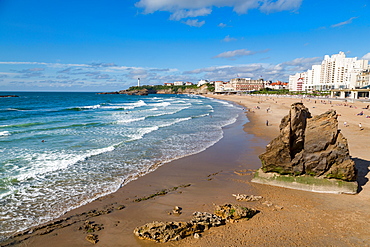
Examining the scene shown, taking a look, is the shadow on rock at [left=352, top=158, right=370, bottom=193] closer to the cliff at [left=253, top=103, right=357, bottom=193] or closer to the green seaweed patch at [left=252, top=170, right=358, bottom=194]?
the green seaweed patch at [left=252, top=170, right=358, bottom=194]

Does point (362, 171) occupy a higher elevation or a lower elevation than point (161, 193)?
higher

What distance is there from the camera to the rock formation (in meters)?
8.51

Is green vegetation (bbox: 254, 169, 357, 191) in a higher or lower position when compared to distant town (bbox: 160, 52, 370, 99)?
lower

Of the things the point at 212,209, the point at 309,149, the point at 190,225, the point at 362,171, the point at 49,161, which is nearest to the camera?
the point at 190,225

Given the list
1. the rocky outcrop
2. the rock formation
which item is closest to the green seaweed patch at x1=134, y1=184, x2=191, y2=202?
the rocky outcrop

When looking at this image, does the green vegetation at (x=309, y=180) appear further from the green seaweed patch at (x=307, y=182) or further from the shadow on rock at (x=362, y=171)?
the shadow on rock at (x=362, y=171)

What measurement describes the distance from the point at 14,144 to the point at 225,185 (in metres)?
15.6

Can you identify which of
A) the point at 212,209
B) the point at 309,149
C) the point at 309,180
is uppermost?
the point at 309,149

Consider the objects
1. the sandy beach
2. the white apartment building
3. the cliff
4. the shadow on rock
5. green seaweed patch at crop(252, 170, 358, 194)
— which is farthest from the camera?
the white apartment building

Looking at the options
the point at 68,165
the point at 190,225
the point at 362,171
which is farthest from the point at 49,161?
the point at 362,171

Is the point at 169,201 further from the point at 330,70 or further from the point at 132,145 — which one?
the point at 330,70

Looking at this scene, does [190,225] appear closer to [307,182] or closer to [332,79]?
[307,182]

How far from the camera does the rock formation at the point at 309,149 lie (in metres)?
8.51

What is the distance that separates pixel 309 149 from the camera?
29.3ft
